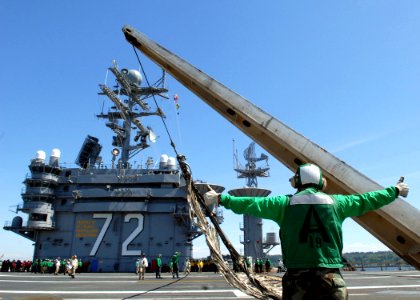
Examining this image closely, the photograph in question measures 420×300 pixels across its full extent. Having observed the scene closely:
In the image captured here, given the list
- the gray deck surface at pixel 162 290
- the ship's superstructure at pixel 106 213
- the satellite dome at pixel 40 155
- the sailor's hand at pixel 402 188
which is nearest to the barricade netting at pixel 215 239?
the sailor's hand at pixel 402 188

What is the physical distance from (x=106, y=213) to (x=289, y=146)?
1191 inches

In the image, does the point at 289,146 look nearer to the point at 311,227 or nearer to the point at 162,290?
the point at 311,227

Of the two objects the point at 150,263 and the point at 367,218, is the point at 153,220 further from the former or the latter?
the point at 367,218

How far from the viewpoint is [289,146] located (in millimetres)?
4379

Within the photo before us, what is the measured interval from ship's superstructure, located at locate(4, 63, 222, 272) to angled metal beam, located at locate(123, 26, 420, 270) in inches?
1041

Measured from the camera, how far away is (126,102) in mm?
38719

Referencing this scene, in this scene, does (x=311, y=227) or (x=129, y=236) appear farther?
(x=129, y=236)

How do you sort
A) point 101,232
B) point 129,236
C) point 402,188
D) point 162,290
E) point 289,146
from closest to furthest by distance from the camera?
1. point 402,188
2. point 289,146
3. point 162,290
4. point 129,236
5. point 101,232

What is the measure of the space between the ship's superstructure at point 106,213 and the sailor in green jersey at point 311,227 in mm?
28291

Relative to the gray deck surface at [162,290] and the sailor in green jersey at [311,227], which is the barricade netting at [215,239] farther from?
the gray deck surface at [162,290]

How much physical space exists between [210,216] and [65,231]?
3244cm

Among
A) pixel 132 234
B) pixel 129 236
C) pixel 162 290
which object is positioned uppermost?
pixel 132 234

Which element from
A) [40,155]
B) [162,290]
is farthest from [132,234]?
[162,290]

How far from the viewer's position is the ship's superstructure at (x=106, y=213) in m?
30.7
